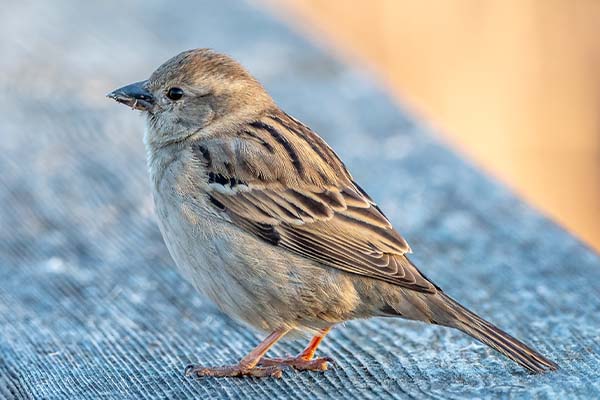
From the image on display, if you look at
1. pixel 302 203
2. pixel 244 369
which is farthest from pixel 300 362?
pixel 302 203

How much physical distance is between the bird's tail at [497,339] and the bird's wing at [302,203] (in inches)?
8.9

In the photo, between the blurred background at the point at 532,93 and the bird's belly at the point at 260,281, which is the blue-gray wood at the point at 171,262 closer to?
the bird's belly at the point at 260,281

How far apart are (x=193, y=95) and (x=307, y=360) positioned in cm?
127

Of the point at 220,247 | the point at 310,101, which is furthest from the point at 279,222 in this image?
the point at 310,101

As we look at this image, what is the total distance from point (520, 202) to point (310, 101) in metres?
1.62

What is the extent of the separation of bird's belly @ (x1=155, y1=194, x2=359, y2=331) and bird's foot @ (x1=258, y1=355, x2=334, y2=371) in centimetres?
14

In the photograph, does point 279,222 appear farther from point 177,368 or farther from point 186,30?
point 186,30

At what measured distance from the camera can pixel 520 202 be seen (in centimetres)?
455

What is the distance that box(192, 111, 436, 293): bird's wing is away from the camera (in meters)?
3.60

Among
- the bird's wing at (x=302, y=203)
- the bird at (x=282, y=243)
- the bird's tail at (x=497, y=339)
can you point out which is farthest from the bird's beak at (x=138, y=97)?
the bird's tail at (x=497, y=339)

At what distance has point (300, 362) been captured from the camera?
3.46 metres

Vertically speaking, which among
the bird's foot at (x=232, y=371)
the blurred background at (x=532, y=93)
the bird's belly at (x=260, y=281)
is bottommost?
the bird's foot at (x=232, y=371)

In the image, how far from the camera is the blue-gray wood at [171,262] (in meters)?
3.23

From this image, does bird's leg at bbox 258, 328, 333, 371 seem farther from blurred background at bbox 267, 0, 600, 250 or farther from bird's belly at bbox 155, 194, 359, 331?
blurred background at bbox 267, 0, 600, 250
